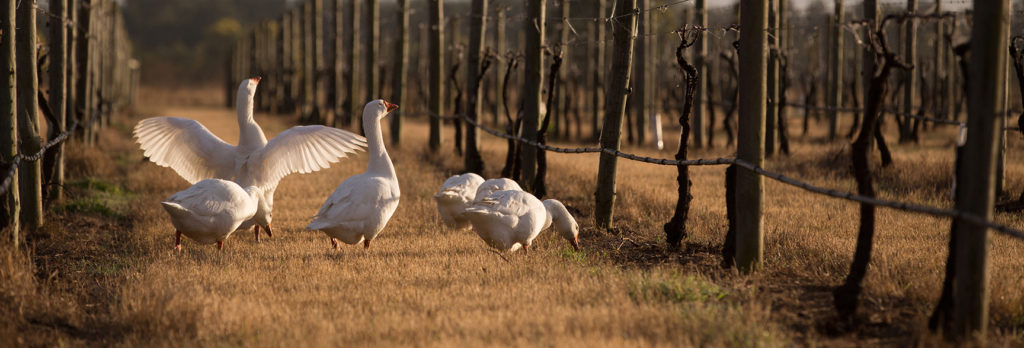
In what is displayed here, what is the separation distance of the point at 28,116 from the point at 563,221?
518 cm

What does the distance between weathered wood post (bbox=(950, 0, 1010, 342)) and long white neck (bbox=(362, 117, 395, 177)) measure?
4784mm

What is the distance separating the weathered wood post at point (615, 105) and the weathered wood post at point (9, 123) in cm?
506

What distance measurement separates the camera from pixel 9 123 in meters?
7.47

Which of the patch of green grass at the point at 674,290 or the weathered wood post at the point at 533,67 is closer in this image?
the patch of green grass at the point at 674,290

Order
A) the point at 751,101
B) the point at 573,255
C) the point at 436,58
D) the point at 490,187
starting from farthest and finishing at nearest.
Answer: the point at 436,58 < the point at 490,187 < the point at 573,255 < the point at 751,101

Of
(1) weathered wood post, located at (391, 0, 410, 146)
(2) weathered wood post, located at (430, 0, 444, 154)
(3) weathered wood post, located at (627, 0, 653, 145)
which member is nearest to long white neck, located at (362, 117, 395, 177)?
(2) weathered wood post, located at (430, 0, 444, 154)

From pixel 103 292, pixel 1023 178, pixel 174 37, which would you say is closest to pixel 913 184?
pixel 1023 178

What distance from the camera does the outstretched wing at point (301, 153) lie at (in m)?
9.12

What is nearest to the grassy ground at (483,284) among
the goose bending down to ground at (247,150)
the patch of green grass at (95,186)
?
the goose bending down to ground at (247,150)

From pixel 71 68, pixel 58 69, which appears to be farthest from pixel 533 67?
pixel 71 68

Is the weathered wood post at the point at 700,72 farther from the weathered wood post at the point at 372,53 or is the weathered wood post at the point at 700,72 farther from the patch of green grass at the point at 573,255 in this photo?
the patch of green grass at the point at 573,255

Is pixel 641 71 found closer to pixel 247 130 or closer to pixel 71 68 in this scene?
pixel 71 68

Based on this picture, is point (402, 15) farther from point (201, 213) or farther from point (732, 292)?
point (732, 292)

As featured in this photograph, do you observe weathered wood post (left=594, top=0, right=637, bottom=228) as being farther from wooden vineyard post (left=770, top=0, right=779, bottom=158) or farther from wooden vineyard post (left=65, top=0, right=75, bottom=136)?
wooden vineyard post (left=65, top=0, right=75, bottom=136)
